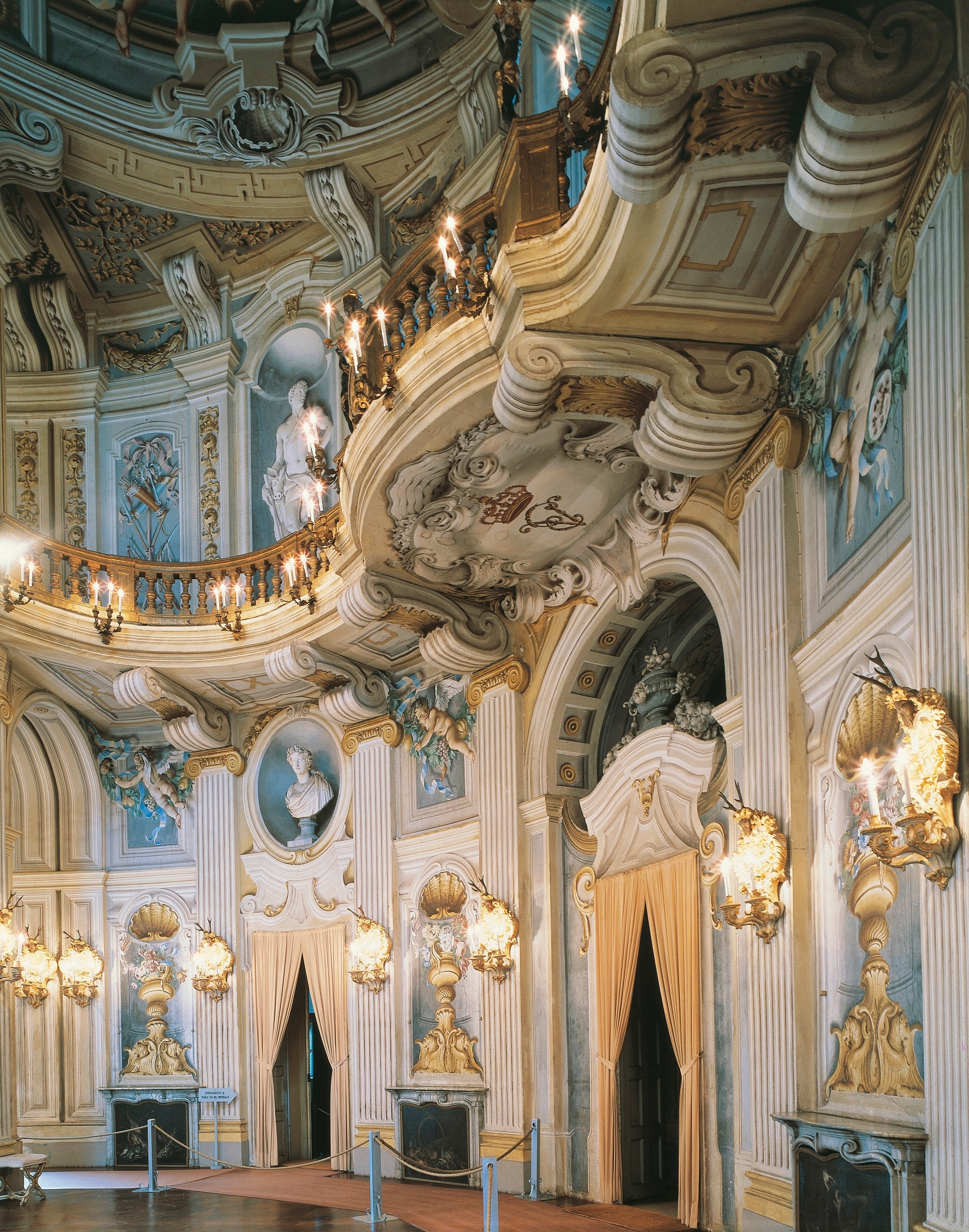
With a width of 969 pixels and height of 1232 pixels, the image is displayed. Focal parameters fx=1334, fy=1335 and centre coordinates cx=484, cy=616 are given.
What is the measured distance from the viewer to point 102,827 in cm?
1788

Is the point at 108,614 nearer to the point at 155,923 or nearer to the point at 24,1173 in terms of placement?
the point at 155,923

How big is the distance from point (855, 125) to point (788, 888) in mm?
4440

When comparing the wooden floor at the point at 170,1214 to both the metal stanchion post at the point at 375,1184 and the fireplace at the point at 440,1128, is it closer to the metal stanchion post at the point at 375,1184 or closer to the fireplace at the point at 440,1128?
the metal stanchion post at the point at 375,1184

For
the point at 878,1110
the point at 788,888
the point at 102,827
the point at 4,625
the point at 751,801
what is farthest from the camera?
the point at 102,827

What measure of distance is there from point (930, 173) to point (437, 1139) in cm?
1088

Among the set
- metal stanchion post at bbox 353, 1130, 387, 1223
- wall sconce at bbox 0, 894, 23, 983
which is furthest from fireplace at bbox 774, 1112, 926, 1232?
wall sconce at bbox 0, 894, 23, 983

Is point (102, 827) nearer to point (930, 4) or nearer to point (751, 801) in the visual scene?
point (751, 801)

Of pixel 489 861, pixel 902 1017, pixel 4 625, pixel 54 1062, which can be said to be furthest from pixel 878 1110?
pixel 54 1062

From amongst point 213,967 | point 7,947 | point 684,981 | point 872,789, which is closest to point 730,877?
point 684,981

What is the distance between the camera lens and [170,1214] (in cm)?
1253

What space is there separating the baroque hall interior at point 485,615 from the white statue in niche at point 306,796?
67 mm

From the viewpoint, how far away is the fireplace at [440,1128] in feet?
43.9

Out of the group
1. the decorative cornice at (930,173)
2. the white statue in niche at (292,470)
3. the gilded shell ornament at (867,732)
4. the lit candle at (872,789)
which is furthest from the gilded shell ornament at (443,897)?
the decorative cornice at (930,173)

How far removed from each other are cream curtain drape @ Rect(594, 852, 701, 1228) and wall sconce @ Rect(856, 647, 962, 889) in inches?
205
